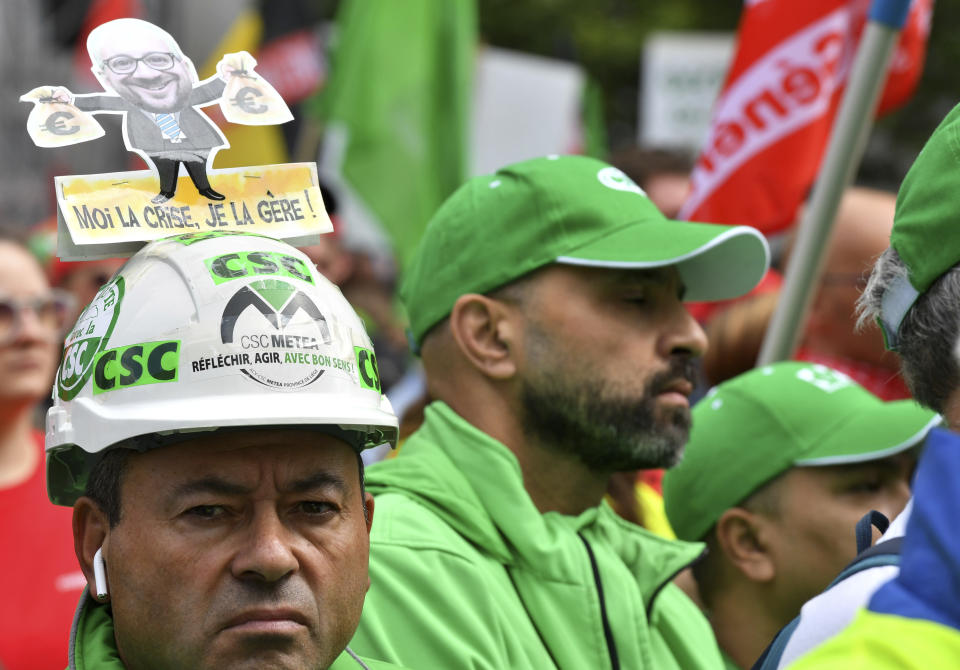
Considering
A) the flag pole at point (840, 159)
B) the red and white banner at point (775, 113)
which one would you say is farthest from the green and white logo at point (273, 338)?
the red and white banner at point (775, 113)

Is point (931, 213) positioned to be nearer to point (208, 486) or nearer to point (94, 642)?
point (208, 486)

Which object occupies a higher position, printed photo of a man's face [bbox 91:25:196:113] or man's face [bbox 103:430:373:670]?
printed photo of a man's face [bbox 91:25:196:113]

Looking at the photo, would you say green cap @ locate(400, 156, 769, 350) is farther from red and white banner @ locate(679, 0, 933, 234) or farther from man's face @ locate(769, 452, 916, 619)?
red and white banner @ locate(679, 0, 933, 234)

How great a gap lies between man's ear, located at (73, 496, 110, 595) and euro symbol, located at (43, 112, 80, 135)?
64cm

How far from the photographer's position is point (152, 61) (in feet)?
8.63

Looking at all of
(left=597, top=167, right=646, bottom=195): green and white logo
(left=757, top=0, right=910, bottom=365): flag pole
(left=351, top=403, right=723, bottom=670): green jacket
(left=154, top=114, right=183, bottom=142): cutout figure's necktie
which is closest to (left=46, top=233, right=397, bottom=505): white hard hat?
(left=154, top=114, right=183, bottom=142): cutout figure's necktie

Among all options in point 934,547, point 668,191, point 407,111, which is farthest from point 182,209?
point 407,111

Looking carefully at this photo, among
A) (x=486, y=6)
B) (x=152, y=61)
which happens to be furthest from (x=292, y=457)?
(x=486, y=6)

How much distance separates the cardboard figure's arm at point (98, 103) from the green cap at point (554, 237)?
1411 mm

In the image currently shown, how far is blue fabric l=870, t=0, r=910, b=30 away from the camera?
4.55 m

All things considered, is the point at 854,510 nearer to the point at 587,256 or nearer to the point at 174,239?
the point at 587,256

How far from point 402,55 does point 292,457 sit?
19.2ft

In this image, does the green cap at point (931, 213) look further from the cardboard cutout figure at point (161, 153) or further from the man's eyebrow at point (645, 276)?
the man's eyebrow at point (645, 276)

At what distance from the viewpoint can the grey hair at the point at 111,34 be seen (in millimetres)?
2584
